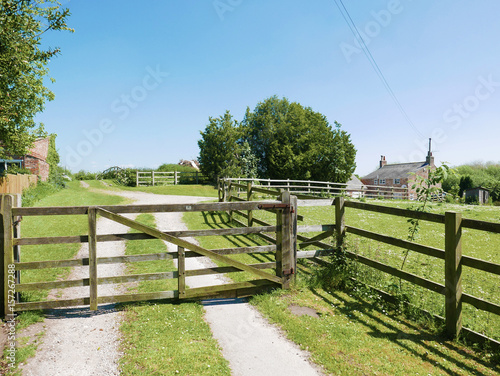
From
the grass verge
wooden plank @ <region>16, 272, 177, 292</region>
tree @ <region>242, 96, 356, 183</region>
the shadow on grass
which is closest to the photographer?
the grass verge

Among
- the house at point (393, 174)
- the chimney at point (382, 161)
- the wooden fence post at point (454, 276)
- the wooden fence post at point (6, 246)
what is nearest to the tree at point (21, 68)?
the wooden fence post at point (6, 246)

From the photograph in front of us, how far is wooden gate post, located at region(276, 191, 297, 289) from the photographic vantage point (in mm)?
6199

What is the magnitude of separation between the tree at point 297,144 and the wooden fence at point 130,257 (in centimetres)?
4310

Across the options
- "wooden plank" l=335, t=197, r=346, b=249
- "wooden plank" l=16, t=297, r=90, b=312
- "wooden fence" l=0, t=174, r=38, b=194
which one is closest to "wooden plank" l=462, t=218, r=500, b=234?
"wooden plank" l=335, t=197, r=346, b=249

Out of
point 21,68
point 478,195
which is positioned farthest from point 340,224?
point 478,195

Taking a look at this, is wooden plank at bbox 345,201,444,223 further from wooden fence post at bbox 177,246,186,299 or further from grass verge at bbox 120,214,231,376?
grass verge at bbox 120,214,231,376

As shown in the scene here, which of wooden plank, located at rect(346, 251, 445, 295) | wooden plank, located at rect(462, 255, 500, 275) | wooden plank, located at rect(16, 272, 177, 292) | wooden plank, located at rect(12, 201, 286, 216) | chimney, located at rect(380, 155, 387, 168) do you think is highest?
chimney, located at rect(380, 155, 387, 168)

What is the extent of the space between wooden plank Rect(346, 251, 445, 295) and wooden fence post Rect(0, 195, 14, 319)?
607 cm

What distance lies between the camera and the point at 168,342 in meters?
4.34

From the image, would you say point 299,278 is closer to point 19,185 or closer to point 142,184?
point 19,185

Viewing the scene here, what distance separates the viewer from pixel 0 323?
485cm

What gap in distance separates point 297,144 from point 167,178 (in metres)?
22.1

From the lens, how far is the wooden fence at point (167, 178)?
37125 mm

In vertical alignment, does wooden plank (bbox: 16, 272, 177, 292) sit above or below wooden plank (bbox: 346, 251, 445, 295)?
below
